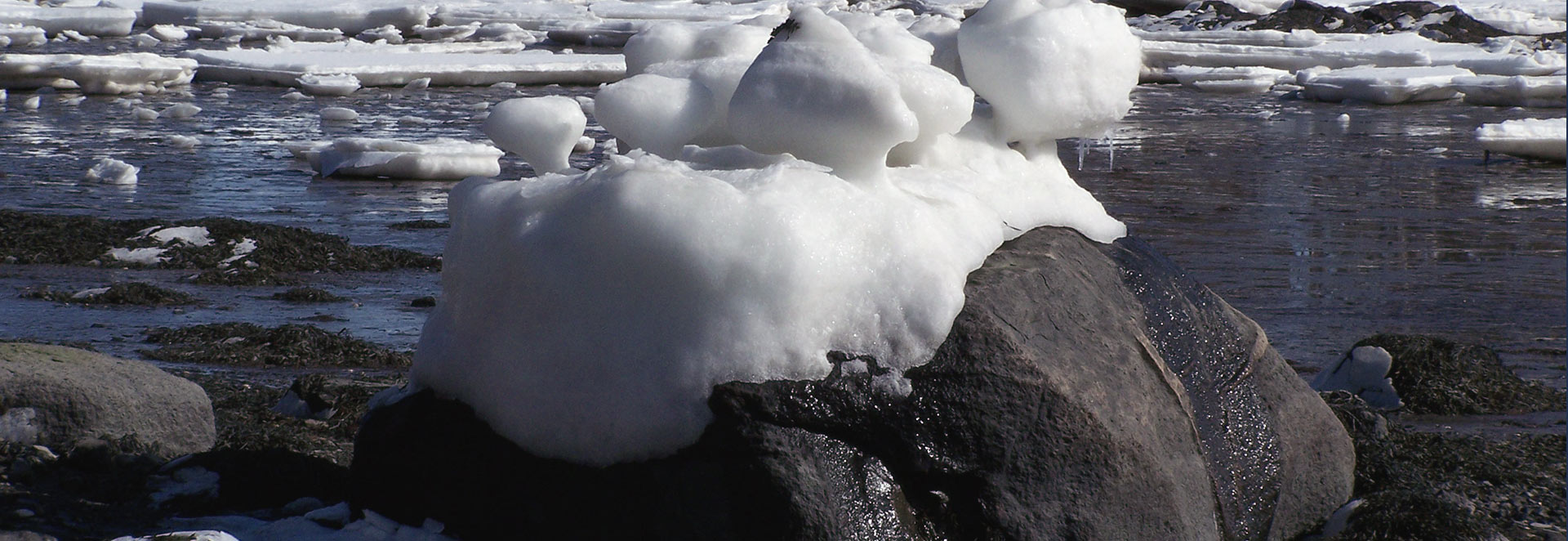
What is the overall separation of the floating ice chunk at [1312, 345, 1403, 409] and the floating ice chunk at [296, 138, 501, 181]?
811 cm

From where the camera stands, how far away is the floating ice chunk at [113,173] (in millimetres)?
11734

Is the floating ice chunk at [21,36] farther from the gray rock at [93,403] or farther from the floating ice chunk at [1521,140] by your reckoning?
the gray rock at [93,403]

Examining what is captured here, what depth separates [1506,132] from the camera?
14.5 meters

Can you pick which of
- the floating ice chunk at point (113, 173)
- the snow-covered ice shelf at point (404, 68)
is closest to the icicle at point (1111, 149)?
the floating ice chunk at point (113, 173)

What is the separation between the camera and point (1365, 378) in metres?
5.65

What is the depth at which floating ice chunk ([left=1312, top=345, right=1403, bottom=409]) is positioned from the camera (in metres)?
5.59

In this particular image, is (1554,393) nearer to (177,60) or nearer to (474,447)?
(474,447)

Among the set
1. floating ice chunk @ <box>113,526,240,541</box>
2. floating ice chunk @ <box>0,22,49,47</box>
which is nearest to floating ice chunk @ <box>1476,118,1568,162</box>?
floating ice chunk @ <box>113,526,240,541</box>

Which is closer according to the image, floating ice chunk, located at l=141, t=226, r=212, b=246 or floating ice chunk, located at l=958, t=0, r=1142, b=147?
floating ice chunk, located at l=958, t=0, r=1142, b=147

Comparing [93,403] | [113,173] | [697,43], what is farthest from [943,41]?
[113,173]

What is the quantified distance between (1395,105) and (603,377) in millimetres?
19666

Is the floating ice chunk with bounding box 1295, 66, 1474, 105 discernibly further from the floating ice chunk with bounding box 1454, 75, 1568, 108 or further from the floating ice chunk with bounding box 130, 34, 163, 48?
the floating ice chunk with bounding box 130, 34, 163, 48

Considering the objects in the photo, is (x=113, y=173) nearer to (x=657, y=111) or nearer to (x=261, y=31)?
(x=657, y=111)

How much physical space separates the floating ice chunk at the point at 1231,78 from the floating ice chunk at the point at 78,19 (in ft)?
58.7
